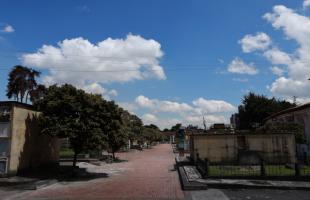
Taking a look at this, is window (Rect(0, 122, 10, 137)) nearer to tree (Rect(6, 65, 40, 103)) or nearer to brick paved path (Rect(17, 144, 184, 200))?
brick paved path (Rect(17, 144, 184, 200))

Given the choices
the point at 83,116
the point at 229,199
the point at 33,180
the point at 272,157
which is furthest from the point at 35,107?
the point at 272,157

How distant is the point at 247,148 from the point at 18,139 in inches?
632

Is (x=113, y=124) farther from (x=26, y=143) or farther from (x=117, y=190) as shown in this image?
(x=117, y=190)

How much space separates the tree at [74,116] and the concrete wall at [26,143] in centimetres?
91

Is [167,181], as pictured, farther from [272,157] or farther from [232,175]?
[272,157]

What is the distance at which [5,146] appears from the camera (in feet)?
63.5

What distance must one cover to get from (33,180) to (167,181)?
6.97 m

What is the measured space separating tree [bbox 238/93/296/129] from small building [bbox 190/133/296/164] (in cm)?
3712

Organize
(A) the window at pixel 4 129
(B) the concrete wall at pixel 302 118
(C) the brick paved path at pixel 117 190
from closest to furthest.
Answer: (C) the brick paved path at pixel 117 190 < (A) the window at pixel 4 129 < (B) the concrete wall at pixel 302 118

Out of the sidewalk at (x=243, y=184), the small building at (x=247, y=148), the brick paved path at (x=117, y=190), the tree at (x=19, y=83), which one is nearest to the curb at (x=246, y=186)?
the sidewalk at (x=243, y=184)

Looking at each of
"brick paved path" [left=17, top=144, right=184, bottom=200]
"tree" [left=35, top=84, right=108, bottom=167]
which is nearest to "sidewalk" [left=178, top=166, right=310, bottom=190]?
"brick paved path" [left=17, top=144, right=184, bottom=200]

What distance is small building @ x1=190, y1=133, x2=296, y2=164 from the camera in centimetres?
2708

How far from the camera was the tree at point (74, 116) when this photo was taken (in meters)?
20.8

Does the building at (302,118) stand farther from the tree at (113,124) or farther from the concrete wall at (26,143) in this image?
the concrete wall at (26,143)
